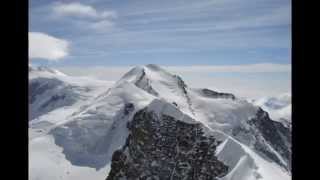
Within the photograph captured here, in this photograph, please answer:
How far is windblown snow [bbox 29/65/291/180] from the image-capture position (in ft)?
307

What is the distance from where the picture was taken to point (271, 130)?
5059 inches

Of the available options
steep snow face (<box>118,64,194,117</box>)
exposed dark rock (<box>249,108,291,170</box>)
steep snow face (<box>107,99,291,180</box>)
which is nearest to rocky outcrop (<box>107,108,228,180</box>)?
steep snow face (<box>107,99,291,180</box>)

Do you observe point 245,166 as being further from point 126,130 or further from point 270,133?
point 270,133

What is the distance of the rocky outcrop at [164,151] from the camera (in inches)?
4004

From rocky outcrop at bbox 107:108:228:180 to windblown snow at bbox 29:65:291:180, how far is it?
2276mm

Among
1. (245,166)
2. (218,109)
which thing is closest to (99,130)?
(218,109)

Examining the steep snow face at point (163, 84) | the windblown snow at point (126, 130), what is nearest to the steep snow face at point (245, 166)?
the windblown snow at point (126, 130)

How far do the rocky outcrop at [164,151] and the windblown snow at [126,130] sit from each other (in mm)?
2276

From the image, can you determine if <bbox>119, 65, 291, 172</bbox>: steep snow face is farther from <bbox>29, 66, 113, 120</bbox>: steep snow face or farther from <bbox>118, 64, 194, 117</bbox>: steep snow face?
<bbox>29, 66, 113, 120</bbox>: steep snow face
